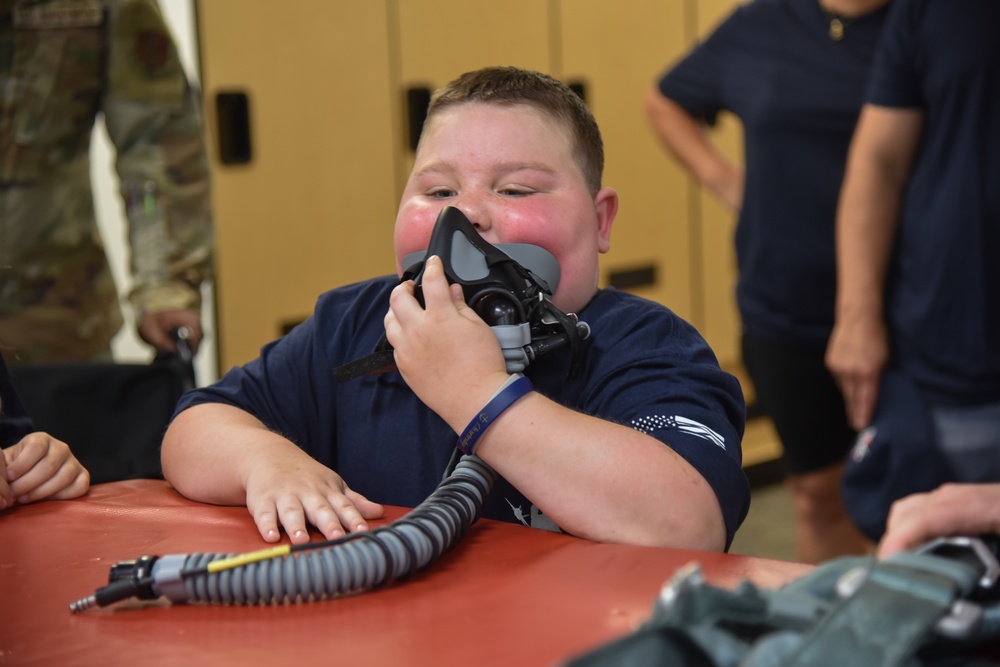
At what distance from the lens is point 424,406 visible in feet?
4.14

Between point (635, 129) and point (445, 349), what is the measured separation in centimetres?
304

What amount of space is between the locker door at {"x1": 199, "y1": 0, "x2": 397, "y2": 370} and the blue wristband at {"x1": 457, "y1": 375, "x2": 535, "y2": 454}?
2.24m

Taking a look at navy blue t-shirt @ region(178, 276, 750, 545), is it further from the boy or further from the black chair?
the black chair

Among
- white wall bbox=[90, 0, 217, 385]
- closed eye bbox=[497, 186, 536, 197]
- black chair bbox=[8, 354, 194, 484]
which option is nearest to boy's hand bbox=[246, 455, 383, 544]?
closed eye bbox=[497, 186, 536, 197]

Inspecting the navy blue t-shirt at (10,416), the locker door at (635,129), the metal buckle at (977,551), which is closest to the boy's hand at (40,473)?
the navy blue t-shirt at (10,416)

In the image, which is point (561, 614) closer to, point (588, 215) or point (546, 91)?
point (588, 215)

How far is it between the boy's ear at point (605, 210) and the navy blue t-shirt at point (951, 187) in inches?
32.3

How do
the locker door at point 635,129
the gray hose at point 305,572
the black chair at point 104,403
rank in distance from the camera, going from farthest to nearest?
the locker door at point 635,129 → the black chair at point 104,403 → the gray hose at point 305,572

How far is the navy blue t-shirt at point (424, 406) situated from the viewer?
1.08 metres

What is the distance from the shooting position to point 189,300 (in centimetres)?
218

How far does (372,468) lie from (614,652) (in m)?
0.78

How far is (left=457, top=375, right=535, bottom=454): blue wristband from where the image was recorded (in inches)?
39.7

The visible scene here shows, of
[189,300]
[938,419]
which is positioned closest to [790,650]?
[938,419]

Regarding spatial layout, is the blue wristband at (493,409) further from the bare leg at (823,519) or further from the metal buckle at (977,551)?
the bare leg at (823,519)
